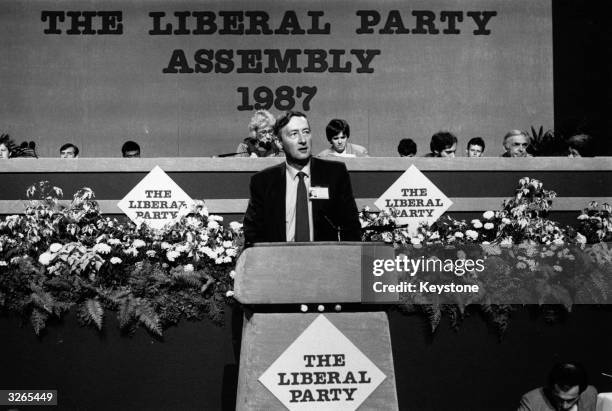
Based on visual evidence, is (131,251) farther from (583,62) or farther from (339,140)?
(583,62)

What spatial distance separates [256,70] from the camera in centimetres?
1190

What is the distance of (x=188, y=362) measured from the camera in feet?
18.5

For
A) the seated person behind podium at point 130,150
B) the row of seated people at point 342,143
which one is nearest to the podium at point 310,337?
the row of seated people at point 342,143

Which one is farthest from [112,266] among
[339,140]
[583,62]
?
[583,62]

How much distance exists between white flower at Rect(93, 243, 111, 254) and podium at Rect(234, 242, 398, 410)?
2357 mm

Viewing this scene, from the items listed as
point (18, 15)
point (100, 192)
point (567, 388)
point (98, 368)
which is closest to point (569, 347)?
point (567, 388)

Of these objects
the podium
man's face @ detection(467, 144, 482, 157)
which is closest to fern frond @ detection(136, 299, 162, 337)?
the podium

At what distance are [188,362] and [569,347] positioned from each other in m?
2.30

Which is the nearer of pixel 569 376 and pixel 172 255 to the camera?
pixel 569 376

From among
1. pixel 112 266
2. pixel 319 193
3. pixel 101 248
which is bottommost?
pixel 112 266

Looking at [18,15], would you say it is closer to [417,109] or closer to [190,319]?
[417,109]

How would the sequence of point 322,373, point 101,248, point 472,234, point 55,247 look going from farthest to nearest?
point 472,234, point 55,247, point 101,248, point 322,373

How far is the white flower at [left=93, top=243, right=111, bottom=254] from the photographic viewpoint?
19.6 ft

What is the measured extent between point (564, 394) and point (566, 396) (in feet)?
0.05
